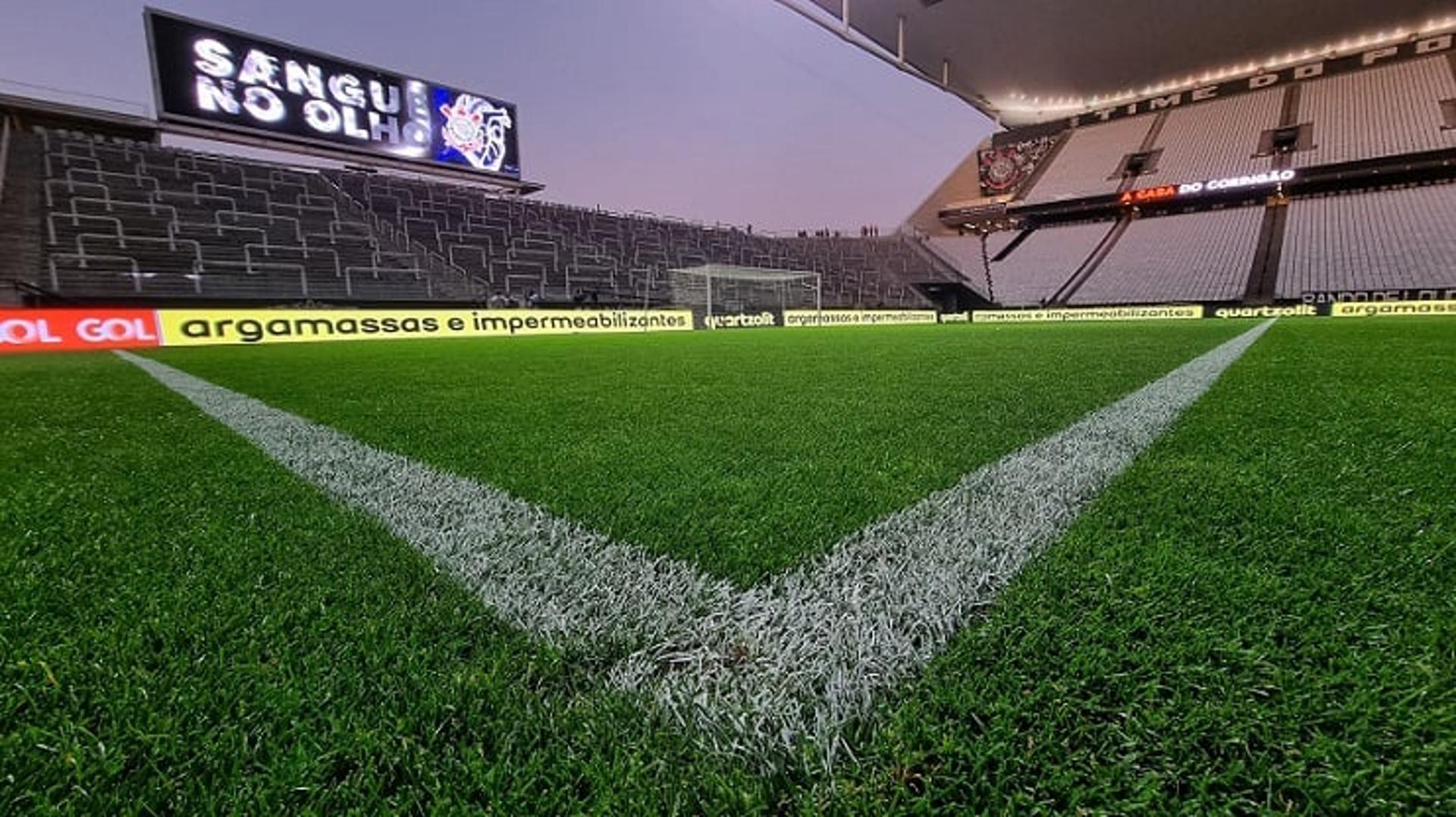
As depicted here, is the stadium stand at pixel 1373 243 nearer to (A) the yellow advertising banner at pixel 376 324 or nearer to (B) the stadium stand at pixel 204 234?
(A) the yellow advertising banner at pixel 376 324

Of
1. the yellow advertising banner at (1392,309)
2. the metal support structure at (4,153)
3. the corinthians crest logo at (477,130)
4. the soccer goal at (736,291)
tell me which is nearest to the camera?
the metal support structure at (4,153)

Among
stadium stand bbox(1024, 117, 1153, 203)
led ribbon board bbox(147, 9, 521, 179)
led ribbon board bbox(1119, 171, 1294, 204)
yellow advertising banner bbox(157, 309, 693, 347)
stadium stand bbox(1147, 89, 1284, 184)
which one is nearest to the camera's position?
yellow advertising banner bbox(157, 309, 693, 347)

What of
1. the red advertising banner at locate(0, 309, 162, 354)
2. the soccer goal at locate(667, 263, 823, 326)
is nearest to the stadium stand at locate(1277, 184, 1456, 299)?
the soccer goal at locate(667, 263, 823, 326)

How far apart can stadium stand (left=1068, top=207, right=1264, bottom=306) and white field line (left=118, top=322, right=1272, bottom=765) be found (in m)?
24.7

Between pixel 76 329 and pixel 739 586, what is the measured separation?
1275 centimetres

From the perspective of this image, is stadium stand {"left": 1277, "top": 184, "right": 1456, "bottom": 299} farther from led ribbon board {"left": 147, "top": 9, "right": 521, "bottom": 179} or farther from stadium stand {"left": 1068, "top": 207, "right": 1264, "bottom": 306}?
led ribbon board {"left": 147, "top": 9, "right": 521, "bottom": 179}

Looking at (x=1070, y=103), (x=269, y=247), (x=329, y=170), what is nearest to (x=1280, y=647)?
(x=269, y=247)

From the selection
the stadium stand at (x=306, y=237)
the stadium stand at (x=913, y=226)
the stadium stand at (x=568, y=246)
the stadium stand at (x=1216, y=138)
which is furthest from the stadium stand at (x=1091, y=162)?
the stadium stand at (x=306, y=237)

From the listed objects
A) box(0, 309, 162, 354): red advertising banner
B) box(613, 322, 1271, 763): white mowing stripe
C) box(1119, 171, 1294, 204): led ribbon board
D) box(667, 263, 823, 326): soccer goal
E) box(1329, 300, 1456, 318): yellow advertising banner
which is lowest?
box(613, 322, 1271, 763): white mowing stripe

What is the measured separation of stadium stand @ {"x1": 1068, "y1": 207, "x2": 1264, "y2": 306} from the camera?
2183cm

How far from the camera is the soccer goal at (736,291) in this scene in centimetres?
2038

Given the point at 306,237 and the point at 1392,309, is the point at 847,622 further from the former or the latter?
the point at 1392,309

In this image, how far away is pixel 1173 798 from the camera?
51 cm

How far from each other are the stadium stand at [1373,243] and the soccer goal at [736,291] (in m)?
15.4
